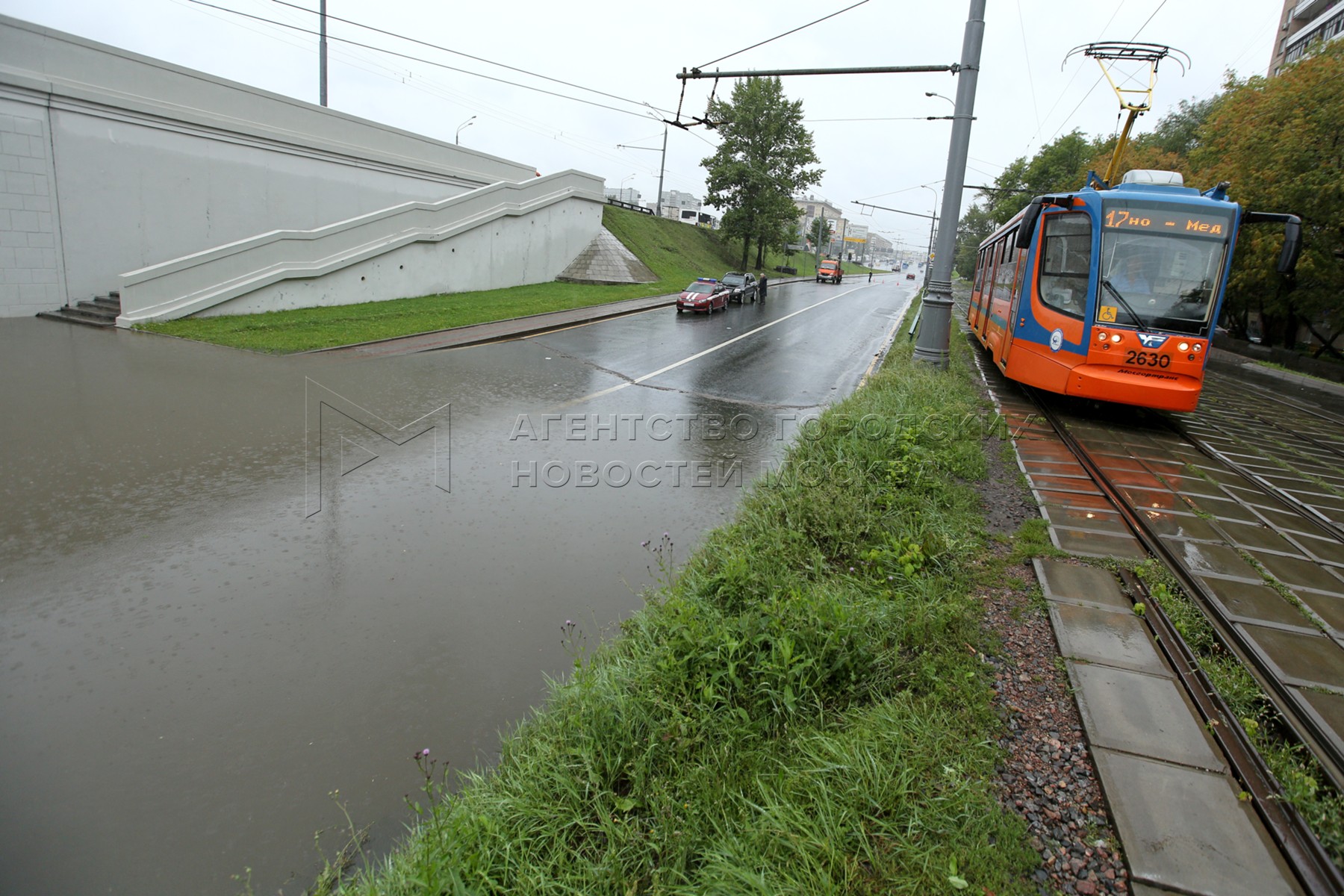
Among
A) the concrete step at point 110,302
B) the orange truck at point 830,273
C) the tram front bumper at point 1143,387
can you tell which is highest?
the orange truck at point 830,273

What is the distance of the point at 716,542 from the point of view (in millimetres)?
5422

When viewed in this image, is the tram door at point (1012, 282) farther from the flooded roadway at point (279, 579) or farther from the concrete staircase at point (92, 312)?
the concrete staircase at point (92, 312)

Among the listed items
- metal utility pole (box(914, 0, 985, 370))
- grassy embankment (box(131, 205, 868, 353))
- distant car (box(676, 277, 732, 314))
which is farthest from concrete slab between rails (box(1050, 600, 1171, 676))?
distant car (box(676, 277, 732, 314))

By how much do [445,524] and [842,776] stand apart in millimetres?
4468

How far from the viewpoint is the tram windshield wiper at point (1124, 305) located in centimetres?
881

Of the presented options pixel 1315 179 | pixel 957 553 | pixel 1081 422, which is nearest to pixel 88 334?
pixel 957 553

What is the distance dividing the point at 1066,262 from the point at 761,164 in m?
41.5

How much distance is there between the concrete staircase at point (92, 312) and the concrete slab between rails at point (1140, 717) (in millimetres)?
18518

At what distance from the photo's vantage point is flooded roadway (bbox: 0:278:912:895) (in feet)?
10.3

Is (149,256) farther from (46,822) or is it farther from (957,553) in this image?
(957,553)

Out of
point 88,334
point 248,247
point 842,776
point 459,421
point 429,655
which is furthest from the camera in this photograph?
point 248,247

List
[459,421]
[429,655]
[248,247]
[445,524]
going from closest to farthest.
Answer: [429,655] → [445,524] → [459,421] → [248,247]

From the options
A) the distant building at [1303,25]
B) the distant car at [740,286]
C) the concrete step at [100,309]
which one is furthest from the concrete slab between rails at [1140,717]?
the distant building at [1303,25]

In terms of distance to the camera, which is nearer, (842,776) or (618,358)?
(842,776)
